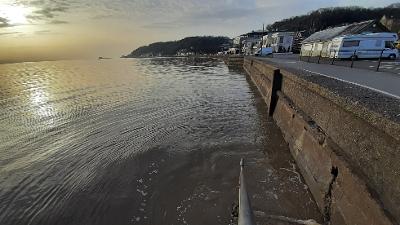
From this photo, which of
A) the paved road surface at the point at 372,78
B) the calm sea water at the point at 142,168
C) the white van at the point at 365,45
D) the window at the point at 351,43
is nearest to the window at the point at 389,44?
the white van at the point at 365,45

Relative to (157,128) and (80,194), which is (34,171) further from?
(157,128)

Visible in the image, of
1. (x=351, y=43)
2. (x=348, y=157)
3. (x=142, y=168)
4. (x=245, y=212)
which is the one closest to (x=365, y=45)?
(x=351, y=43)

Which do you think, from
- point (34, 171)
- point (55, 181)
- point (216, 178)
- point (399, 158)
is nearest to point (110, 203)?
point (55, 181)

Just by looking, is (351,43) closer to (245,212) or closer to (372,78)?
(372,78)

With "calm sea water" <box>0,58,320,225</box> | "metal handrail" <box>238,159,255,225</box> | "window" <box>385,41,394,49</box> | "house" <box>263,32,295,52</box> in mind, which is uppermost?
"metal handrail" <box>238,159,255,225</box>

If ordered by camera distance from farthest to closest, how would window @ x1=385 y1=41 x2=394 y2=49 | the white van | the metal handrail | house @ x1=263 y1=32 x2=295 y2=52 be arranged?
house @ x1=263 y1=32 x2=295 y2=52
window @ x1=385 y1=41 x2=394 y2=49
the white van
the metal handrail

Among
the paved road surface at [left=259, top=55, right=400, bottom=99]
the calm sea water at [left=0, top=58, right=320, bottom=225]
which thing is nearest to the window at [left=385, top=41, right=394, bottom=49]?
the paved road surface at [left=259, top=55, right=400, bottom=99]

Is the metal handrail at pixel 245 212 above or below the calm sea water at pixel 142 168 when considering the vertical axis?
above

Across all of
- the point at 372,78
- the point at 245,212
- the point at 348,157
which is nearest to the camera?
the point at 245,212

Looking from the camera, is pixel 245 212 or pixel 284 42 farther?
pixel 284 42

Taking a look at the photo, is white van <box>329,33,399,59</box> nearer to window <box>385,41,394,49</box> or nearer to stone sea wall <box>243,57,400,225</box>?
window <box>385,41,394,49</box>

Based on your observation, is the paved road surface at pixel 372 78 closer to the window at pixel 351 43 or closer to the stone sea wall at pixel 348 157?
the stone sea wall at pixel 348 157

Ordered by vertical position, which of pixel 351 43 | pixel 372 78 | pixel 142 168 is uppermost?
pixel 372 78

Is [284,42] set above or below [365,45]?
below
